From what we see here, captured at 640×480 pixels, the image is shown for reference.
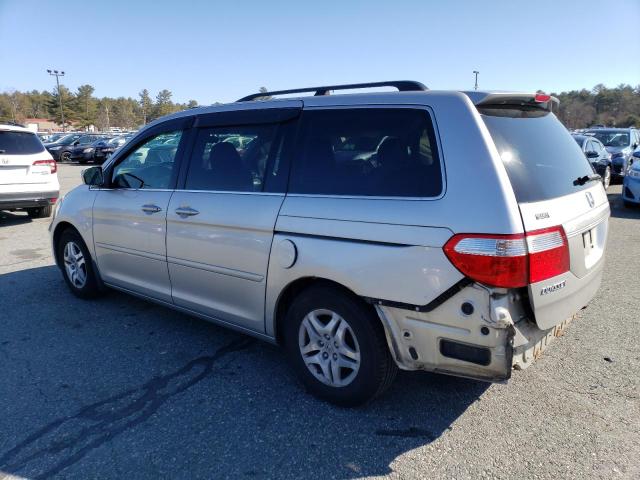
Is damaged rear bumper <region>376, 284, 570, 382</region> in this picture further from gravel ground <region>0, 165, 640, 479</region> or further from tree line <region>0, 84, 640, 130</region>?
tree line <region>0, 84, 640, 130</region>

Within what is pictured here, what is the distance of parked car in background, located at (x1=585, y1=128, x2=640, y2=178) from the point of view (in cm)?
Result: 1460

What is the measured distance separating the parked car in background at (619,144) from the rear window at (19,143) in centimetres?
1546

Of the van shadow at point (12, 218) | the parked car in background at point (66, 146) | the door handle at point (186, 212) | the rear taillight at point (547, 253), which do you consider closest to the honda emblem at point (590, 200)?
the rear taillight at point (547, 253)

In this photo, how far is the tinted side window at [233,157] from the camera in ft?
10.8

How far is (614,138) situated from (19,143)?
17.3 m

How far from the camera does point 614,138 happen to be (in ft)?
52.5

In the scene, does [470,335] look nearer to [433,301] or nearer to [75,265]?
[433,301]

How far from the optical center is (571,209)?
2.66 meters

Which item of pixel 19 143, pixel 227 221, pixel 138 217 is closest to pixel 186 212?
pixel 227 221

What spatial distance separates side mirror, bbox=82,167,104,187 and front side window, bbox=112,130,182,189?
0.55 feet

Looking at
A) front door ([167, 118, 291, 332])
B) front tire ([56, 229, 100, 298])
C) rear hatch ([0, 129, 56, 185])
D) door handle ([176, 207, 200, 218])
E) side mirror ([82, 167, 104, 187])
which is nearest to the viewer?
front door ([167, 118, 291, 332])

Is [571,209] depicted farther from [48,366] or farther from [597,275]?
[48,366]

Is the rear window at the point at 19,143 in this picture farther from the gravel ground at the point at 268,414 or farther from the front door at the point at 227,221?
the front door at the point at 227,221

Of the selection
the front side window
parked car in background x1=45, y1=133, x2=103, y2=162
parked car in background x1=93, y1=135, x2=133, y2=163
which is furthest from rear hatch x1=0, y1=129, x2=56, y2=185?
parked car in background x1=45, y1=133, x2=103, y2=162
